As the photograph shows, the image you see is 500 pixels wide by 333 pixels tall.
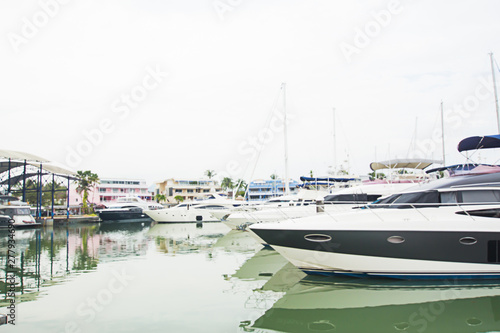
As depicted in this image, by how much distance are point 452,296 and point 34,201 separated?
69.7 meters

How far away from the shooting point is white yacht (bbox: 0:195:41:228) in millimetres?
30436

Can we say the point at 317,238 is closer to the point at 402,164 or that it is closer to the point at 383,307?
the point at 383,307

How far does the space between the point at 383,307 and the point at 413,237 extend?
1.69 metres

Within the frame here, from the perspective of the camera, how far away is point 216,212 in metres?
23.6

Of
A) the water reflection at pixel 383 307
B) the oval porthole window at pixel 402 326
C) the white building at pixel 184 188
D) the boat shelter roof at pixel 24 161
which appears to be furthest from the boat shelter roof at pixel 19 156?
the white building at pixel 184 188

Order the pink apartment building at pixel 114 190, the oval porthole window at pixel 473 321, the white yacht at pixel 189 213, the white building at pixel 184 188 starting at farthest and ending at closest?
the white building at pixel 184 188, the pink apartment building at pixel 114 190, the white yacht at pixel 189 213, the oval porthole window at pixel 473 321

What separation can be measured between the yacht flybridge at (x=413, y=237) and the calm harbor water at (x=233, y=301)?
0.43m

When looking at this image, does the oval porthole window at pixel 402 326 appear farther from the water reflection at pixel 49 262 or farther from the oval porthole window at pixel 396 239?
the water reflection at pixel 49 262

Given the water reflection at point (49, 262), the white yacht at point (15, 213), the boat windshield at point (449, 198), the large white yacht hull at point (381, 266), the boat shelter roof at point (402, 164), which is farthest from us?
the white yacht at point (15, 213)

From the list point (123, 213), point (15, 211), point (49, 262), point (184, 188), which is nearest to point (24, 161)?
point (15, 211)

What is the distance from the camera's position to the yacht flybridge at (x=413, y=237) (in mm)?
7934

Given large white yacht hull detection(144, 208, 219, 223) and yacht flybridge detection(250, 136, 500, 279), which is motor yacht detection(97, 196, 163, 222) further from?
yacht flybridge detection(250, 136, 500, 279)

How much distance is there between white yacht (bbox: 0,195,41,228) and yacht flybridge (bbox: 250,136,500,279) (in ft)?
94.9

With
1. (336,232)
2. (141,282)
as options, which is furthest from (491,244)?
(141,282)
